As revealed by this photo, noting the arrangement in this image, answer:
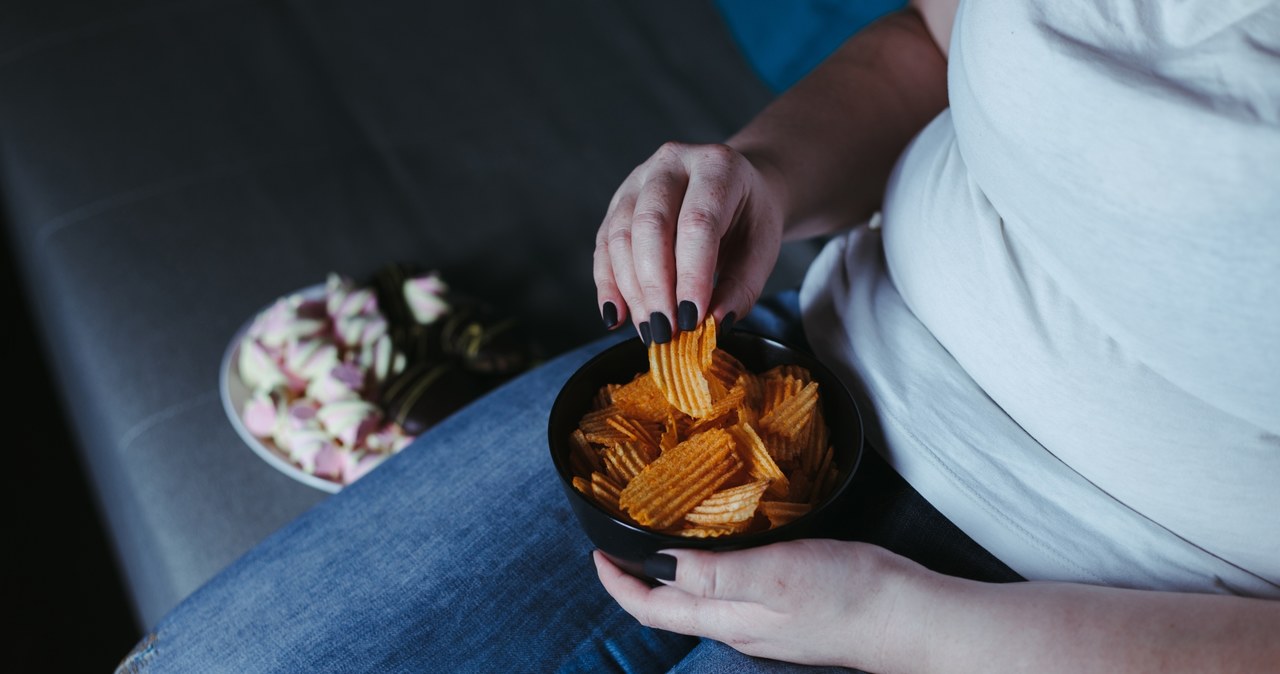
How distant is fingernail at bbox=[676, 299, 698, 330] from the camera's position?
71cm

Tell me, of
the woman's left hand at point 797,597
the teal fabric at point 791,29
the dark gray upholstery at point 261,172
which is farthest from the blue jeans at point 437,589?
the teal fabric at point 791,29

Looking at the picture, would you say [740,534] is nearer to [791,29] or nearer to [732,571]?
[732,571]

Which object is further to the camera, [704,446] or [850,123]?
[850,123]

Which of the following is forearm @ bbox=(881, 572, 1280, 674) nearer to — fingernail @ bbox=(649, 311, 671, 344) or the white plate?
fingernail @ bbox=(649, 311, 671, 344)

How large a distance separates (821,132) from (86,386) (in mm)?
1036

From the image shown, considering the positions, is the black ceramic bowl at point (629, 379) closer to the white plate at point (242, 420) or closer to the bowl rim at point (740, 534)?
the bowl rim at point (740, 534)

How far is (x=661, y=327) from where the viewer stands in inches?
28.1

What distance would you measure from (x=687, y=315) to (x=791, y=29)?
1.00 meters

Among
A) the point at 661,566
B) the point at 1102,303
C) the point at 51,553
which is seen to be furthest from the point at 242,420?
the point at 1102,303

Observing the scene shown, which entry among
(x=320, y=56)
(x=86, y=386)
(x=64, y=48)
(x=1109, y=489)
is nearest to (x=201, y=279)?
(x=86, y=386)

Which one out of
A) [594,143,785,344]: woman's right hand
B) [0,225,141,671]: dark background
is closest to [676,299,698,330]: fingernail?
[594,143,785,344]: woman's right hand

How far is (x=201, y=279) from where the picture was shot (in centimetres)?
142

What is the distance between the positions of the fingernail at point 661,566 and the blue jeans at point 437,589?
3.8 inches

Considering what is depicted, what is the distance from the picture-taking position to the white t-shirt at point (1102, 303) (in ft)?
1.85
